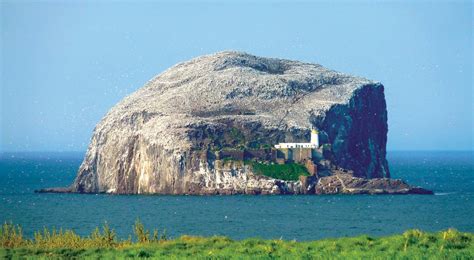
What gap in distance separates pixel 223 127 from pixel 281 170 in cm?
1151

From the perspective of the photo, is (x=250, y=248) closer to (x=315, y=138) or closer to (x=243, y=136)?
(x=315, y=138)

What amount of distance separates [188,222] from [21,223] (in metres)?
13.1

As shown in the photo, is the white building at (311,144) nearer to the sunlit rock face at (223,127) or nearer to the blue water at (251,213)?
the sunlit rock face at (223,127)

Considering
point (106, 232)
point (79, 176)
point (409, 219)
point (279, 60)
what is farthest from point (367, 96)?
point (106, 232)

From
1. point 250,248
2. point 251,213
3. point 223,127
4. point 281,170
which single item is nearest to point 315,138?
point 281,170

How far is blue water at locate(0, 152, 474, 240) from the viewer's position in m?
88.8

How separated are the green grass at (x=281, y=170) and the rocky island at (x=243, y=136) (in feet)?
0.35

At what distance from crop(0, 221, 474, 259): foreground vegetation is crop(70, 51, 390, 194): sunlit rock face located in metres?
66.9

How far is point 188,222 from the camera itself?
94.5 metres

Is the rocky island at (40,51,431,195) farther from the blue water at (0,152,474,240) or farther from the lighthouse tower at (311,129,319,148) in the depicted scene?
the blue water at (0,152,474,240)

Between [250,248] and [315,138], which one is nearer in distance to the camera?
[250,248]

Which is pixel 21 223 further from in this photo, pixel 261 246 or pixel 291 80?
pixel 291 80

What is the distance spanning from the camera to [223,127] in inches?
5379

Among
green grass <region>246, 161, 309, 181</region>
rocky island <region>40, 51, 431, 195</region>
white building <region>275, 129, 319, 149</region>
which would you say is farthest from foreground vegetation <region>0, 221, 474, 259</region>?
white building <region>275, 129, 319, 149</region>
